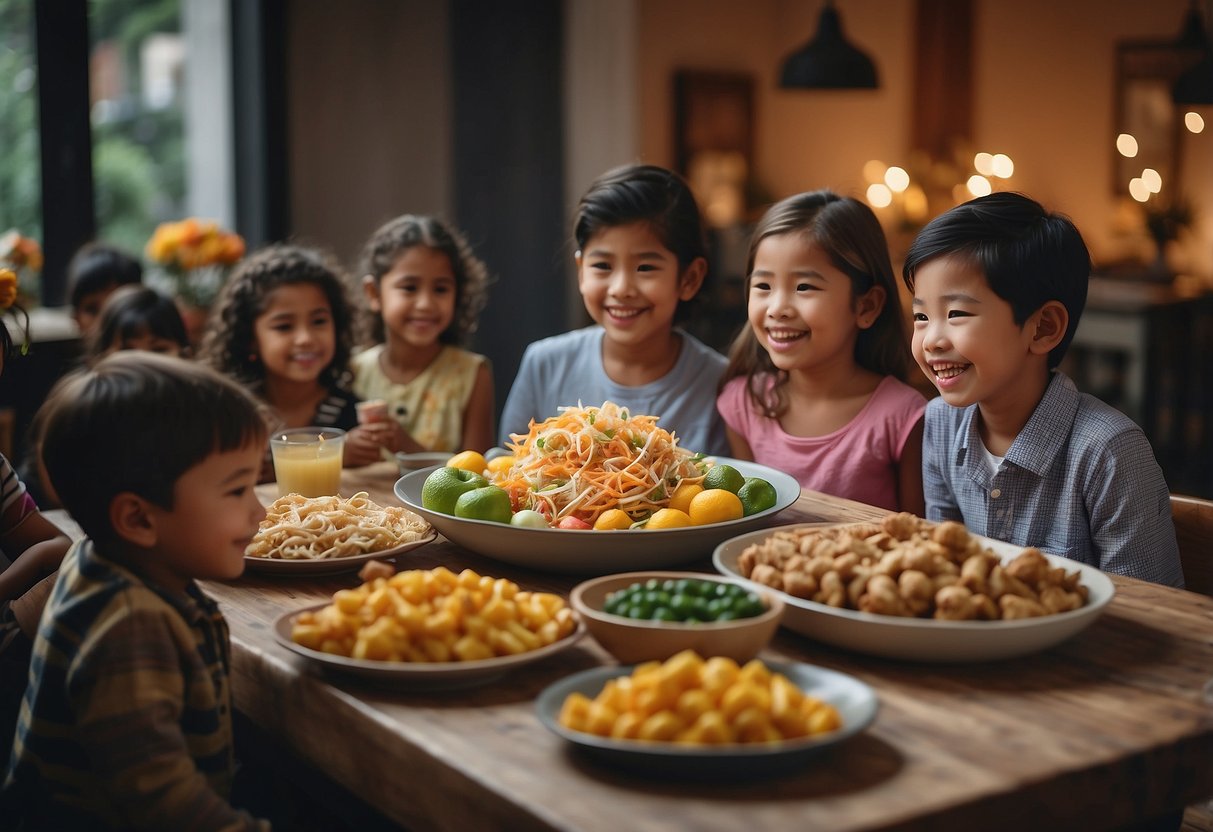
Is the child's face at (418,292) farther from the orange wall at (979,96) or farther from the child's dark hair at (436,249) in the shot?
Result: the orange wall at (979,96)

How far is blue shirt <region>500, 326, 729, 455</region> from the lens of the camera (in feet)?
8.67

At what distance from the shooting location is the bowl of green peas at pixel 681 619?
127 cm

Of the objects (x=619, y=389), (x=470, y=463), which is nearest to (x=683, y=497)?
(x=470, y=463)

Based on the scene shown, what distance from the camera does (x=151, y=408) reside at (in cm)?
129

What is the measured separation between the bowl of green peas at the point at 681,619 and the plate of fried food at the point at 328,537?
44cm

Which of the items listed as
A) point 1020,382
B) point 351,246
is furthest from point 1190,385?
point 1020,382

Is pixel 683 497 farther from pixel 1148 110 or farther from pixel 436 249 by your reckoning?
pixel 1148 110

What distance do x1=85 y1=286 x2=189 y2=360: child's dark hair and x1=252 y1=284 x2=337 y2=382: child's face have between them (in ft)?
0.87

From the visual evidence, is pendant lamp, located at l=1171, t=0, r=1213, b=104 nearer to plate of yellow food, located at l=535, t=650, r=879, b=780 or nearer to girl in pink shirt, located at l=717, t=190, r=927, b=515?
girl in pink shirt, located at l=717, t=190, r=927, b=515

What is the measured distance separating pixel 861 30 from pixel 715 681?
7685 mm

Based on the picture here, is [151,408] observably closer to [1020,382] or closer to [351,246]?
[1020,382]

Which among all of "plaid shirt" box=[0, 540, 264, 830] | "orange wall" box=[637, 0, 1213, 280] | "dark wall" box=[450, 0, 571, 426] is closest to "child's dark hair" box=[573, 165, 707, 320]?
"plaid shirt" box=[0, 540, 264, 830]

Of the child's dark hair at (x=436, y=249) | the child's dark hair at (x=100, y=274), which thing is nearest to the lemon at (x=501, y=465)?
the child's dark hair at (x=436, y=249)

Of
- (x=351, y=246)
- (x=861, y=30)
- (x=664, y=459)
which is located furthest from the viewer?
(x=861, y=30)
